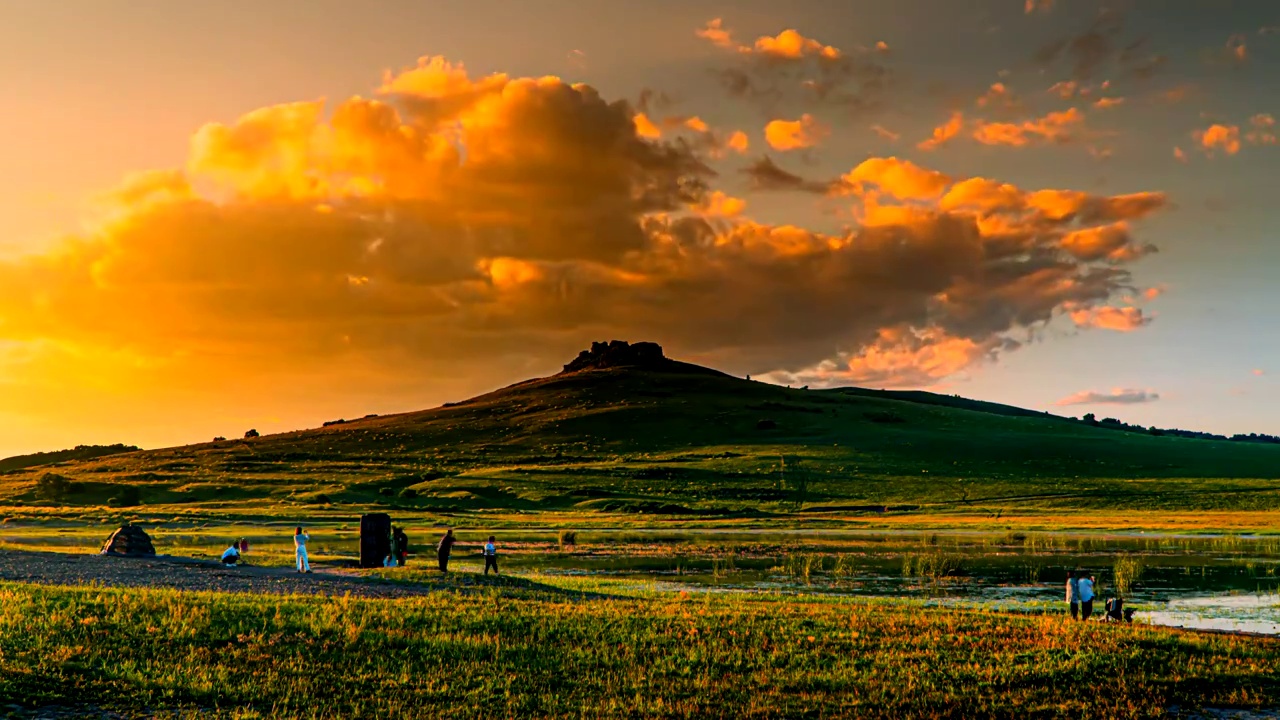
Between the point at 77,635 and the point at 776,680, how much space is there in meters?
17.3

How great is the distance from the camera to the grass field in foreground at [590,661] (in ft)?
66.8

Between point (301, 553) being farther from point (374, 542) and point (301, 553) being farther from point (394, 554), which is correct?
point (394, 554)

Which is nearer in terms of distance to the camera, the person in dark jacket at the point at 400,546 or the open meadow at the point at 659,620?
the open meadow at the point at 659,620

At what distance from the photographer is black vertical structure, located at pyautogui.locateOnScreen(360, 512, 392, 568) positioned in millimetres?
48812

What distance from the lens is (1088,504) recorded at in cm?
11850

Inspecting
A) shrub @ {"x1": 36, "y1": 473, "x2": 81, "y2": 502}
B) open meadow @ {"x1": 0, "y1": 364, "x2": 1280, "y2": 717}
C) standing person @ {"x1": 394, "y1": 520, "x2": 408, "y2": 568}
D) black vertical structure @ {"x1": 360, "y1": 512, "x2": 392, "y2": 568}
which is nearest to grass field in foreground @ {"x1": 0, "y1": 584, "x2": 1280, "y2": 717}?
open meadow @ {"x1": 0, "y1": 364, "x2": 1280, "y2": 717}

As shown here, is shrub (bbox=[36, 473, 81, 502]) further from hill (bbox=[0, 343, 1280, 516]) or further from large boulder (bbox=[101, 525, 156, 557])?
large boulder (bbox=[101, 525, 156, 557])

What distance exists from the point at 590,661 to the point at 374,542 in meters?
27.3

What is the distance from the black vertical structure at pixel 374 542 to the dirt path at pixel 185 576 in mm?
2249

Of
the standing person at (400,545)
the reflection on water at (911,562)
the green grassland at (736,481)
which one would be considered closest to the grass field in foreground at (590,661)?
the reflection on water at (911,562)

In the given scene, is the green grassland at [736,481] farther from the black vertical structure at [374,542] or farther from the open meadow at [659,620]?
the black vertical structure at [374,542]

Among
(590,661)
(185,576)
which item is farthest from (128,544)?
(590,661)

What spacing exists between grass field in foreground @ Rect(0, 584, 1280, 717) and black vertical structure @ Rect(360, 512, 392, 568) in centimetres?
1604

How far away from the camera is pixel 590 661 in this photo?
24.2 m
